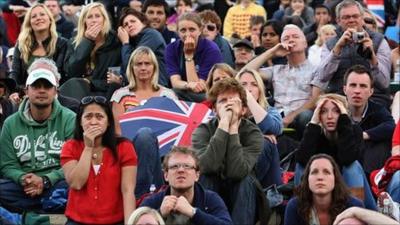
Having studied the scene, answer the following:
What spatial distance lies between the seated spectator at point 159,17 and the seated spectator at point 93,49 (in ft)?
6.09

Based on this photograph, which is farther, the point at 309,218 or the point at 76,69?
the point at 76,69

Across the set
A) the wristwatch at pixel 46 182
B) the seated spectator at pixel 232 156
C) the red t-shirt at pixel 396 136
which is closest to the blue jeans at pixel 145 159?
the seated spectator at pixel 232 156

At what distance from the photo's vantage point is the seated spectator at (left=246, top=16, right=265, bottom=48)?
19403mm

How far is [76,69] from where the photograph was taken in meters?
15.9

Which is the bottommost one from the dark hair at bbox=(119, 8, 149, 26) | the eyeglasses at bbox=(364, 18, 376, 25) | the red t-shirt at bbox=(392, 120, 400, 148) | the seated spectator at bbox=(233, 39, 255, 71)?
the red t-shirt at bbox=(392, 120, 400, 148)

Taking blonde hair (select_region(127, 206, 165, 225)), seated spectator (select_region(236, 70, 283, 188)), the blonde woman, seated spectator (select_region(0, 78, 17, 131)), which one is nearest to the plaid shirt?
seated spectator (select_region(236, 70, 283, 188))

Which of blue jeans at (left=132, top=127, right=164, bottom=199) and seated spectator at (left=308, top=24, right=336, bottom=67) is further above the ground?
seated spectator at (left=308, top=24, right=336, bottom=67)

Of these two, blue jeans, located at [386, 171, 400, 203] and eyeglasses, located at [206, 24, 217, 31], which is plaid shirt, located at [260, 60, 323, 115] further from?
blue jeans, located at [386, 171, 400, 203]

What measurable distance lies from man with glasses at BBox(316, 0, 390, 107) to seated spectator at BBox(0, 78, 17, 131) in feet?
10.2

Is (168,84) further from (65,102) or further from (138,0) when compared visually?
(138,0)

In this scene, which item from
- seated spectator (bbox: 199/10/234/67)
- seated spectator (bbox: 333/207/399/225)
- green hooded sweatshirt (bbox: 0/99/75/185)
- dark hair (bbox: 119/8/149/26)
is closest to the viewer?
seated spectator (bbox: 333/207/399/225)

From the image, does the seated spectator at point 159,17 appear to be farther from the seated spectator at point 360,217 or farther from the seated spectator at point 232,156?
the seated spectator at point 360,217

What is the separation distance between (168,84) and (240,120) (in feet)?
11.1

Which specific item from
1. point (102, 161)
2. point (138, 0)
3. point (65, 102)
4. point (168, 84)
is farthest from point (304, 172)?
point (138, 0)
